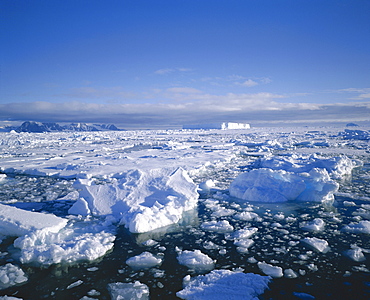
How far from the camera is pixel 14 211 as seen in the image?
4.37m

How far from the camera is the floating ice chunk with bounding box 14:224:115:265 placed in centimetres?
332

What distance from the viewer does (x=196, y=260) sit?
3277mm

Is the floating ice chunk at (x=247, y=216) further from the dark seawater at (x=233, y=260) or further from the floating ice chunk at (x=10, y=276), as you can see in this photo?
the floating ice chunk at (x=10, y=276)

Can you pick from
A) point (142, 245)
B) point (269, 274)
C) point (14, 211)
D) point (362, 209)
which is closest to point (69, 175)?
point (14, 211)

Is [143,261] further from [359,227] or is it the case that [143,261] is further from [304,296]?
[359,227]

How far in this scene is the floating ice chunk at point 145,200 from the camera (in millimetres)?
4586

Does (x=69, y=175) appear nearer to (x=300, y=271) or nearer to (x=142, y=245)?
(x=142, y=245)

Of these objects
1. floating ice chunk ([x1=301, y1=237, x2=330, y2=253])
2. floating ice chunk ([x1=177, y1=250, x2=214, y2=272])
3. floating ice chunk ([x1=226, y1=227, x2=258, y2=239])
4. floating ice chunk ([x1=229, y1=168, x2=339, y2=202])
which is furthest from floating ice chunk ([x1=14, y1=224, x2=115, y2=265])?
floating ice chunk ([x1=229, y1=168, x2=339, y2=202])

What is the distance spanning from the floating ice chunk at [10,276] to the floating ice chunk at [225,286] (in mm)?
1955

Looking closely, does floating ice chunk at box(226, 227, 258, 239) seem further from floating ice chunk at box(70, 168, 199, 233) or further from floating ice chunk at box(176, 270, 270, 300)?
floating ice chunk at box(70, 168, 199, 233)

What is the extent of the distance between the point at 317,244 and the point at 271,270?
1.10 m

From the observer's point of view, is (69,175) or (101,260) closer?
(101,260)

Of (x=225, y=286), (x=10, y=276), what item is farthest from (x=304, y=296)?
(x=10, y=276)

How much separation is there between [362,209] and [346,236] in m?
1.72
